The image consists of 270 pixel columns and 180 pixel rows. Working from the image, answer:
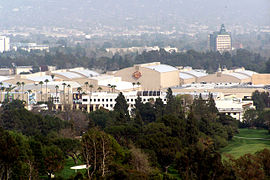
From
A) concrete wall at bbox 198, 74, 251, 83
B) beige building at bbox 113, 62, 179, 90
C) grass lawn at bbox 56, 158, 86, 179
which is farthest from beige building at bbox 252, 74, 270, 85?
grass lawn at bbox 56, 158, 86, 179

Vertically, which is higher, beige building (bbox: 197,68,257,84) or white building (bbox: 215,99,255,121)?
beige building (bbox: 197,68,257,84)

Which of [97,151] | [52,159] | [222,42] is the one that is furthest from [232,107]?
[222,42]

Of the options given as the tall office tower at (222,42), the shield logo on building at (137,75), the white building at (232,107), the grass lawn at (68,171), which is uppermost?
the tall office tower at (222,42)

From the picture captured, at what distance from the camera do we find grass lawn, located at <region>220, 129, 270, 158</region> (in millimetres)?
46287

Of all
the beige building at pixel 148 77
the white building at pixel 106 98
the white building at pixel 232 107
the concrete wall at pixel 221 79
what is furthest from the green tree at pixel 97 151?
the concrete wall at pixel 221 79

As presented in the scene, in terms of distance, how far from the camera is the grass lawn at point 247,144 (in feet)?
152

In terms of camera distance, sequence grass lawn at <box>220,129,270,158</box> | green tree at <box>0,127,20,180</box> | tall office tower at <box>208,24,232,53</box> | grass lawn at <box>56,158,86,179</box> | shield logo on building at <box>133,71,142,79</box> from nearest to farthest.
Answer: green tree at <box>0,127,20,180</box>
grass lawn at <box>56,158,86,179</box>
grass lawn at <box>220,129,270,158</box>
shield logo on building at <box>133,71,142,79</box>
tall office tower at <box>208,24,232,53</box>

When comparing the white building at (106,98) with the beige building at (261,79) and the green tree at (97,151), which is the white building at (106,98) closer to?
the beige building at (261,79)

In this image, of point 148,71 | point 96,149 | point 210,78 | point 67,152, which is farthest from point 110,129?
point 210,78

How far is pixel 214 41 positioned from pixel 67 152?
450 feet

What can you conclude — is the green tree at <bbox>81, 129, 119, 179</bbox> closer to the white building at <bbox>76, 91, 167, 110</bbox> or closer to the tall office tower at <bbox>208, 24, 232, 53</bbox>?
the white building at <bbox>76, 91, 167, 110</bbox>

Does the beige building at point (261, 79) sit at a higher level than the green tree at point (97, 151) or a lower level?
higher

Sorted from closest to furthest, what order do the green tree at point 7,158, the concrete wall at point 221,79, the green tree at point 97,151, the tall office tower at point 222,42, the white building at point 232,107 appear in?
the green tree at point 7,158 < the green tree at point 97,151 < the white building at point 232,107 < the concrete wall at point 221,79 < the tall office tower at point 222,42

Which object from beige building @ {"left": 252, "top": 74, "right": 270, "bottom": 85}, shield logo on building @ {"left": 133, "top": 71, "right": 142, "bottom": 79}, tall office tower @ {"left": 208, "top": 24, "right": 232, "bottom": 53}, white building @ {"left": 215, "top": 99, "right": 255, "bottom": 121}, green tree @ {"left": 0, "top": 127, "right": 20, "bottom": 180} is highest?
tall office tower @ {"left": 208, "top": 24, "right": 232, "bottom": 53}
